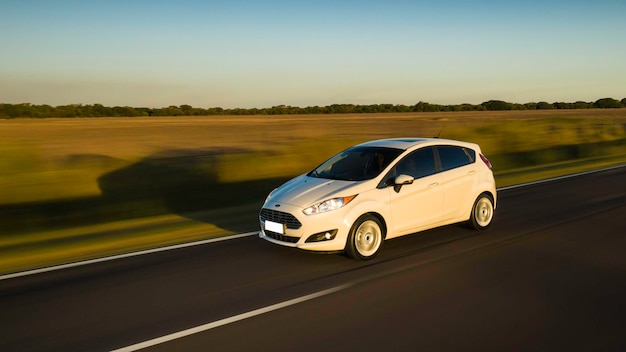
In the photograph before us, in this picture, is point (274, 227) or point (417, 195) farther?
point (417, 195)

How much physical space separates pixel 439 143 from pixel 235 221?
14.1 feet

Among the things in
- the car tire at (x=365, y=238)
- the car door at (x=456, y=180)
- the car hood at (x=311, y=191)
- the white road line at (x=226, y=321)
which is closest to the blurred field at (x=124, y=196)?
the car hood at (x=311, y=191)

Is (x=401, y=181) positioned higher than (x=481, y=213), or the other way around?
(x=401, y=181)

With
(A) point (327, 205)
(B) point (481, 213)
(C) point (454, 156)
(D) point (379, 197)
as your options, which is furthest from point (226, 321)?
(B) point (481, 213)

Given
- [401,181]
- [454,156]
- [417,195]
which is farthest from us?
[454,156]

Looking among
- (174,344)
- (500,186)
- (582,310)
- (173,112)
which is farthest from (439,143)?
(173,112)

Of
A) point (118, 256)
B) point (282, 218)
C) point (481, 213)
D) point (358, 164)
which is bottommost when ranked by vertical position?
point (118, 256)

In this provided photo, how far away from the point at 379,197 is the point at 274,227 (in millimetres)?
1534

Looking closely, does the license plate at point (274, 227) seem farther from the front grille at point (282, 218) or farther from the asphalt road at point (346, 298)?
the asphalt road at point (346, 298)

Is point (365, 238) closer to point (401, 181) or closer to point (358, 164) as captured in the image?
point (401, 181)

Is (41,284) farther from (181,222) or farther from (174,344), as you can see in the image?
(181,222)

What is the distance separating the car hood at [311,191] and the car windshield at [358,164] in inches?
10.3

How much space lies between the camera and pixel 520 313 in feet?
18.8

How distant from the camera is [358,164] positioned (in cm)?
875
